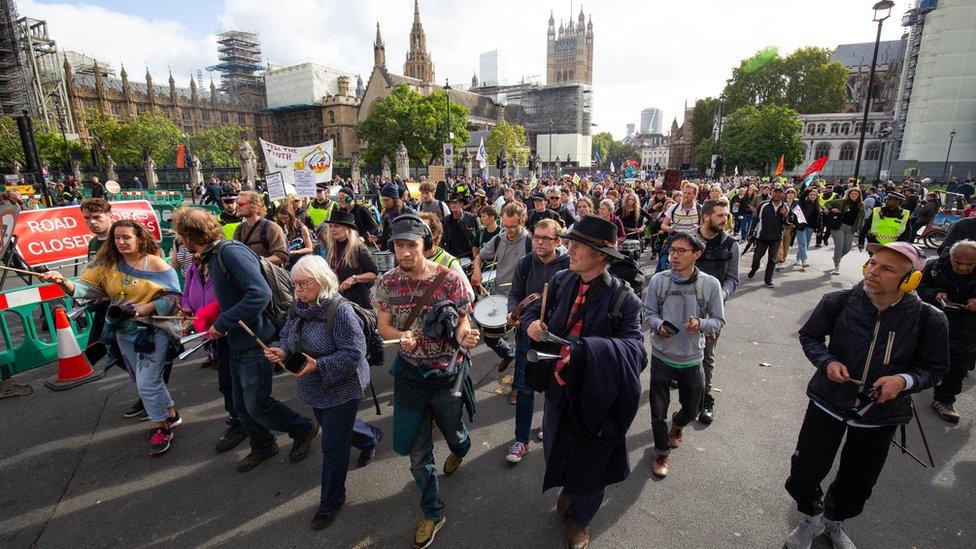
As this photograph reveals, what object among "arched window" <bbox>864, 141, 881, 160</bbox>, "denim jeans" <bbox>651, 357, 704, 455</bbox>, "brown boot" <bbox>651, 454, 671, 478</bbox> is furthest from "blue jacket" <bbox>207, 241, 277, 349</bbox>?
"arched window" <bbox>864, 141, 881, 160</bbox>

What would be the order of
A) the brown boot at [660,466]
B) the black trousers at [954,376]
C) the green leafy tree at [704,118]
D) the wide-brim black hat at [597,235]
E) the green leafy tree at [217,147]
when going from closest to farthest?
the wide-brim black hat at [597,235] → the brown boot at [660,466] → the black trousers at [954,376] → the green leafy tree at [217,147] → the green leafy tree at [704,118]

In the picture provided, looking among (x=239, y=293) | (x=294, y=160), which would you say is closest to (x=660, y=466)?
(x=239, y=293)

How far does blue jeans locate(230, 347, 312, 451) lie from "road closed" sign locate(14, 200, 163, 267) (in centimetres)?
519

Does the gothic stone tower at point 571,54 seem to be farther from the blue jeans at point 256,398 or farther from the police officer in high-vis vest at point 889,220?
the blue jeans at point 256,398

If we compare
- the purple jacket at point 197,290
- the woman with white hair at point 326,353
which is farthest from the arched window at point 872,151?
the purple jacket at point 197,290

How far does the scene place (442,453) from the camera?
13.2 ft

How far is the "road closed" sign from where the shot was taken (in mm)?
7105

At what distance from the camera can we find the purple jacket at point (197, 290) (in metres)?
3.83

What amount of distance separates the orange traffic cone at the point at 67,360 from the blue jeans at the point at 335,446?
14.1 feet

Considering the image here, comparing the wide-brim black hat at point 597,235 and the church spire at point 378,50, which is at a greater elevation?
the church spire at point 378,50

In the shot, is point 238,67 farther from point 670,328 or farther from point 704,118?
point 670,328

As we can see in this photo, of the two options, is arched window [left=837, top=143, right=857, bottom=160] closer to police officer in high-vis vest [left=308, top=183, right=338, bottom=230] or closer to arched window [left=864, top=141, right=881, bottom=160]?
arched window [left=864, top=141, right=881, bottom=160]

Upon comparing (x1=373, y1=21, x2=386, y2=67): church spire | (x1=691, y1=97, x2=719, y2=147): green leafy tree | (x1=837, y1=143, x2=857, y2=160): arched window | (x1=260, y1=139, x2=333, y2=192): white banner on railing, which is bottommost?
(x1=260, y1=139, x2=333, y2=192): white banner on railing

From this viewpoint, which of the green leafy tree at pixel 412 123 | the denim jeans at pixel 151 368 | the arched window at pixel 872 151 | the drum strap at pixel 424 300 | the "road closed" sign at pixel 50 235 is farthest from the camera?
the arched window at pixel 872 151
